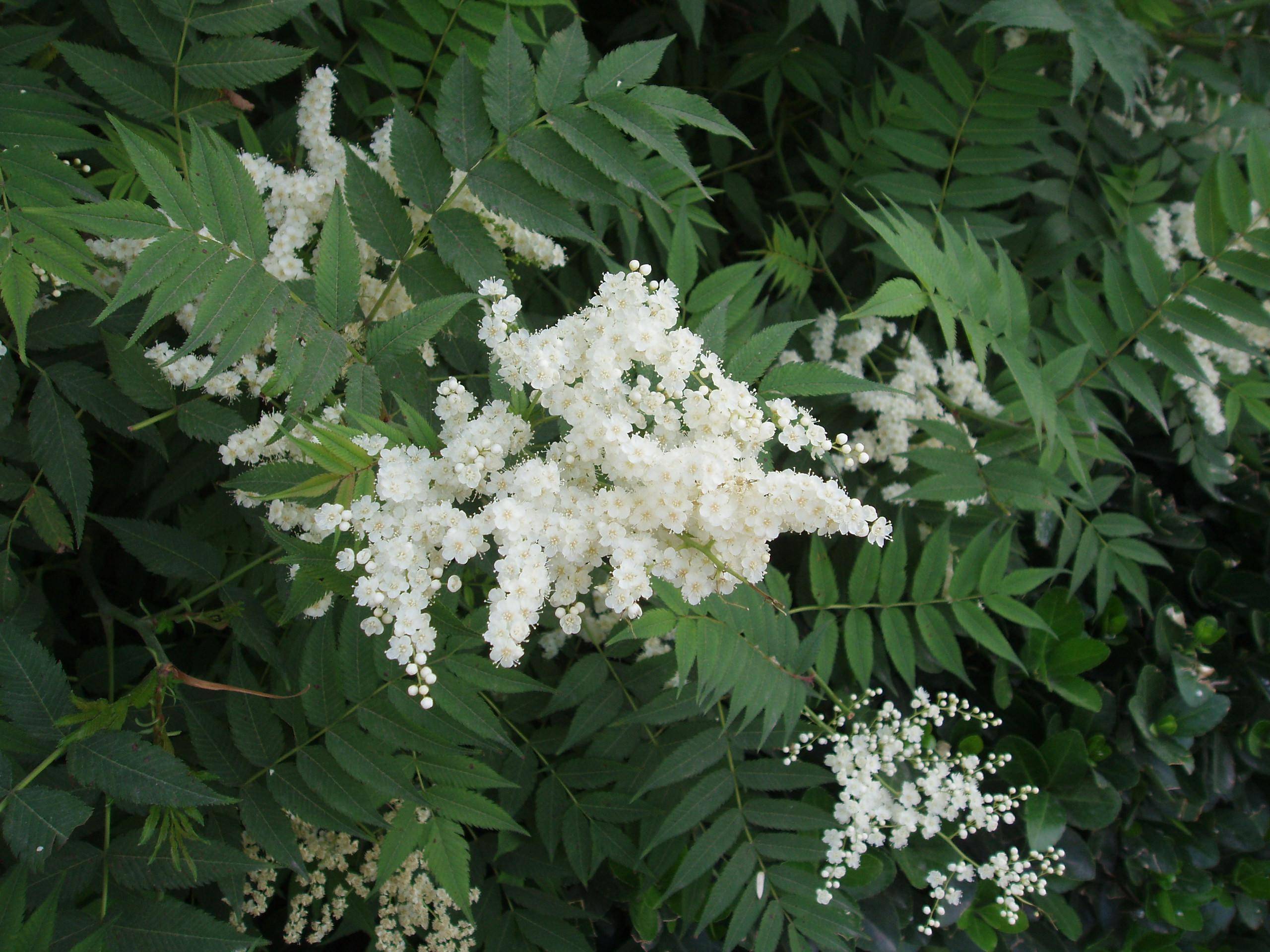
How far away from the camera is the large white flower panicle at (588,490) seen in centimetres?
141

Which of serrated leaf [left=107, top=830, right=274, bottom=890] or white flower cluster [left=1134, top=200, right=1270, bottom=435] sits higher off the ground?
white flower cluster [left=1134, top=200, right=1270, bottom=435]

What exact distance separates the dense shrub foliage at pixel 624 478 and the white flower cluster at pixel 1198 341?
0.05 meters

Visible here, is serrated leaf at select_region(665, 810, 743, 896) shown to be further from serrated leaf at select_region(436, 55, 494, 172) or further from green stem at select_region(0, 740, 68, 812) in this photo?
serrated leaf at select_region(436, 55, 494, 172)

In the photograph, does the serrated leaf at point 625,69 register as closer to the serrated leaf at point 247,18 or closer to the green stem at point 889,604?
the serrated leaf at point 247,18

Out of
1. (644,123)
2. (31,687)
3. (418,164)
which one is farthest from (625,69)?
(31,687)

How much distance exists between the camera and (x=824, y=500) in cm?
145

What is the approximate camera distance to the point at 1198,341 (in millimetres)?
2988

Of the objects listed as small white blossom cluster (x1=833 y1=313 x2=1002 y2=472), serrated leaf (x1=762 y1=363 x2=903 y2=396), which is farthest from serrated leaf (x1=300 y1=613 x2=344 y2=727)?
small white blossom cluster (x1=833 y1=313 x2=1002 y2=472)

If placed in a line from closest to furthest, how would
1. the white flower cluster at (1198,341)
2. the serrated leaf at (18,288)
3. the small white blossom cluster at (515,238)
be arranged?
the serrated leaf at (18,288) → the small white blossom cluster at (515,238) → the white flower cluster at (1198,341)

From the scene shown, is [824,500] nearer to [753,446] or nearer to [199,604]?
[753,446]

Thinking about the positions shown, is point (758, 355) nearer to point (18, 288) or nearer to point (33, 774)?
point (18, 288)

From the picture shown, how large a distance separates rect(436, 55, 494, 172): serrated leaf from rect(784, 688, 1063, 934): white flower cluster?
172 centimetres

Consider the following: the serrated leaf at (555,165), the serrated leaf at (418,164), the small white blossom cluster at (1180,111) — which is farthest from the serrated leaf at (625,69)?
the small white blossom cluster at (1180,111)

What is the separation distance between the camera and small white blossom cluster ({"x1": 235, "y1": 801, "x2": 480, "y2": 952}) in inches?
84.0
